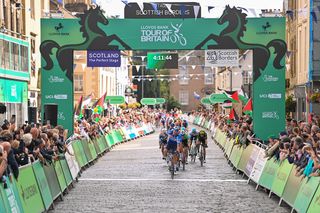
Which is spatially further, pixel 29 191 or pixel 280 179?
pixel 280 179

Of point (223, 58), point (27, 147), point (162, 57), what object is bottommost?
point (27, 147)

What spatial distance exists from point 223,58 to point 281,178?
14315 mm

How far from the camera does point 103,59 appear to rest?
3133cm

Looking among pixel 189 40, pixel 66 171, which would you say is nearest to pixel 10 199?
pixel 66 171

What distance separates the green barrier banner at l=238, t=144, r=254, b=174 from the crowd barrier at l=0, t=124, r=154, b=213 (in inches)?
195

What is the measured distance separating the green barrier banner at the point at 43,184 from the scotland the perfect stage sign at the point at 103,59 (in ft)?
53.9

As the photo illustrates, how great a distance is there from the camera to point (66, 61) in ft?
83.4

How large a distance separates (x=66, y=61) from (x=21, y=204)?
46.4 ft

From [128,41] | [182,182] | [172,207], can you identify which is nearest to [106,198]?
[172,207]

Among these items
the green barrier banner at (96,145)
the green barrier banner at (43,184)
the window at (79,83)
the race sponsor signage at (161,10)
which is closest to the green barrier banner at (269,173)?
the green barrier banner at (43,184)

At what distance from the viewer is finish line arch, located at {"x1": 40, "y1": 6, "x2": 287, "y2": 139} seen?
25.0 meters

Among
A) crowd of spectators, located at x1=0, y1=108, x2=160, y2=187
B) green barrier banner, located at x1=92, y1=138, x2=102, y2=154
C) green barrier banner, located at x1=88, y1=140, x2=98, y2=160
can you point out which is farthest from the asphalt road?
green barrier banner, located at x1=92, y1=138, x2=102, y2=154

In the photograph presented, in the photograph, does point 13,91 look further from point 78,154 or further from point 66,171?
point 66,171

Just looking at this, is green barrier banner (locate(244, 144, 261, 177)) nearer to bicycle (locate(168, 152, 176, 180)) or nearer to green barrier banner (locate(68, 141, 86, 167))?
bicycle (locate(168, 152, 176, 180))
